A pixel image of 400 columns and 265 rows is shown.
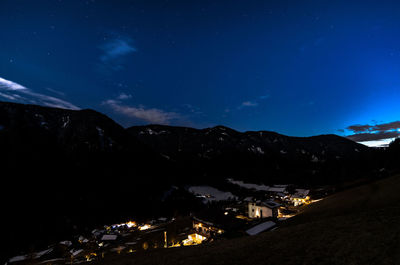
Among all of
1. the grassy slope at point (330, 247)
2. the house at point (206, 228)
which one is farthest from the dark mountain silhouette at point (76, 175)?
the grassy slope at point (330, 247)

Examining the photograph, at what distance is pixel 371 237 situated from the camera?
1186 cm

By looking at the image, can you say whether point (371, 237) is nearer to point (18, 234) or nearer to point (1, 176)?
point (18, 234)

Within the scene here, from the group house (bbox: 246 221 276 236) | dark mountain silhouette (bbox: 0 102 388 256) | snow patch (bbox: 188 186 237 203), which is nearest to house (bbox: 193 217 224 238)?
house (bbox: 246 221 276 236)

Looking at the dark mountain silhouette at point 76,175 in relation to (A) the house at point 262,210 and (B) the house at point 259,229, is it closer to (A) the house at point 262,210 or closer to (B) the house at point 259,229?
(A) the house at point 262,210

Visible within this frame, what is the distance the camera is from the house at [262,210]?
46.3m

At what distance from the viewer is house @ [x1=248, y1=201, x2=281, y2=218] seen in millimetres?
46281

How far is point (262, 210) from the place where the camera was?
157 feet

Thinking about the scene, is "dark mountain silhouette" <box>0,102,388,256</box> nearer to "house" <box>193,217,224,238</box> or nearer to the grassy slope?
"house" <box>193,217,224,238</box>

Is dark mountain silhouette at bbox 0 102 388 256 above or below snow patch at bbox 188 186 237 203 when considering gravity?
above

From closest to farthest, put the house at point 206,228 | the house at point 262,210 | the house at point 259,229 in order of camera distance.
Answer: the house at point 259,229, the house at point 206,228, the house at point 262,210

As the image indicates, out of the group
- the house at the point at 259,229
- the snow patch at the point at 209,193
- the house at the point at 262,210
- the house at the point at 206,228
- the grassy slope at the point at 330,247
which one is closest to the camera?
the grassy slope at the point at 330,247

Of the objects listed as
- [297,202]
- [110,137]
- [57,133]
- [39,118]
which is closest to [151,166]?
[110,137]

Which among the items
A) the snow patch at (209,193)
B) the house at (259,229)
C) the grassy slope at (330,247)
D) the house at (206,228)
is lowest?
the snow patch at (209,193)

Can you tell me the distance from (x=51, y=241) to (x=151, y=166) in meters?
96.0
